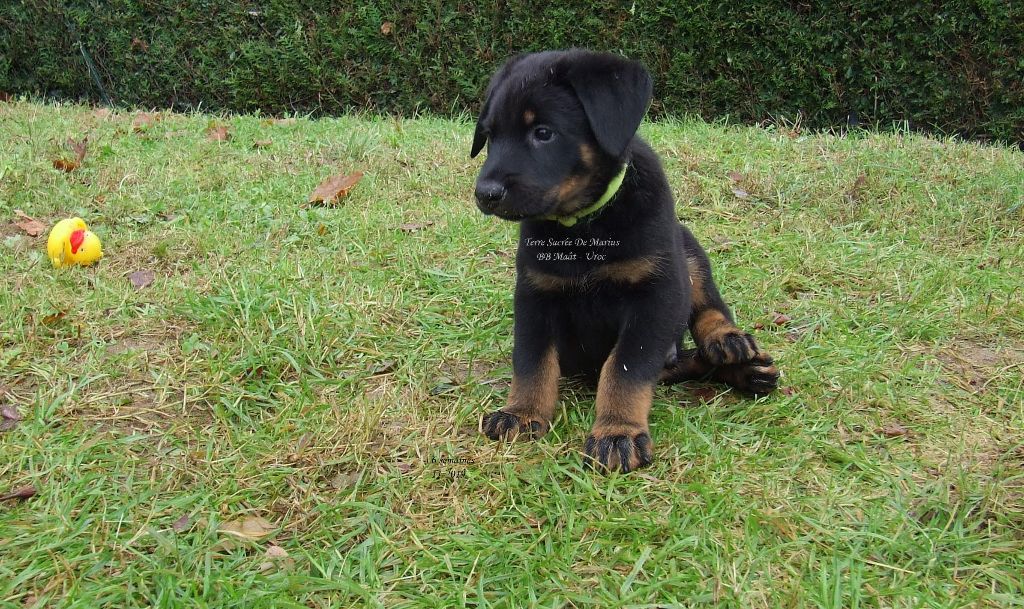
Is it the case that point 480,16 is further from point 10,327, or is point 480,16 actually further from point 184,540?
point 184,540

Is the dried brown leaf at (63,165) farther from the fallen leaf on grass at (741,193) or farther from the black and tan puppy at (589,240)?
the fallen leaf on grass at (741,193)

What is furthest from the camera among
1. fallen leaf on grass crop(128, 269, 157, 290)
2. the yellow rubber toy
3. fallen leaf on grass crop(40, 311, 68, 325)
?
the yellow rubber toy

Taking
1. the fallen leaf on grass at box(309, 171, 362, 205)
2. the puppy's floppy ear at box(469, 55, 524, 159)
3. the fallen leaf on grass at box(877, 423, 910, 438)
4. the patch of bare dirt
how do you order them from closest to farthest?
the fallen leaf on grass at box(877, 423, 910, 438), the puppy's floppy ear at box(469, 55, 524, 159), the patch of bare dirt, the fallen leaf on grass at box(309, 171, 362, 205)

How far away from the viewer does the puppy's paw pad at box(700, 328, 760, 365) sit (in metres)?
2.70

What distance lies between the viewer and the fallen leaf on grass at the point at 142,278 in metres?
3.48

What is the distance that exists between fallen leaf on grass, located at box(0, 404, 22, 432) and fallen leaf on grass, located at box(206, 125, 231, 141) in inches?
142

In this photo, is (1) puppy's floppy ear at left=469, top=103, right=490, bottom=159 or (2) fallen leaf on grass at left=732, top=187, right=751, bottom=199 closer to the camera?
(1) puppy's floppy ear at left=469, top=103, right=490, bottom=159

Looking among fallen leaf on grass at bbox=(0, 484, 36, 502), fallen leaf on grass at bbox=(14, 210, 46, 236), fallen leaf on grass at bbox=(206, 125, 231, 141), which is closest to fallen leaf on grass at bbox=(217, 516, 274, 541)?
fallen leaf on grass at bbox=(0, 484, 36, 502)

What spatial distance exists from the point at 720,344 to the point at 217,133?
15.0ft

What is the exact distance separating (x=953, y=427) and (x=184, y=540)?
2288 mm

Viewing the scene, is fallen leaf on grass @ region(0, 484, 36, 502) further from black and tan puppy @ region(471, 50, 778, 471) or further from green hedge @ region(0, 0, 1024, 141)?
green hedge @ region(0, 0, 1024, 141)

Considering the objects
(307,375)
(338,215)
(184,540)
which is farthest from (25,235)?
(184,540)

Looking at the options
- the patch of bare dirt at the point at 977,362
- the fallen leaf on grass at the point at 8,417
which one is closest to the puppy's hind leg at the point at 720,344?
the patch of bare dirt at the point at 977,362

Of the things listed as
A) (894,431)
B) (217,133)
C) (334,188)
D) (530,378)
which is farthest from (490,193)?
(217,133)
